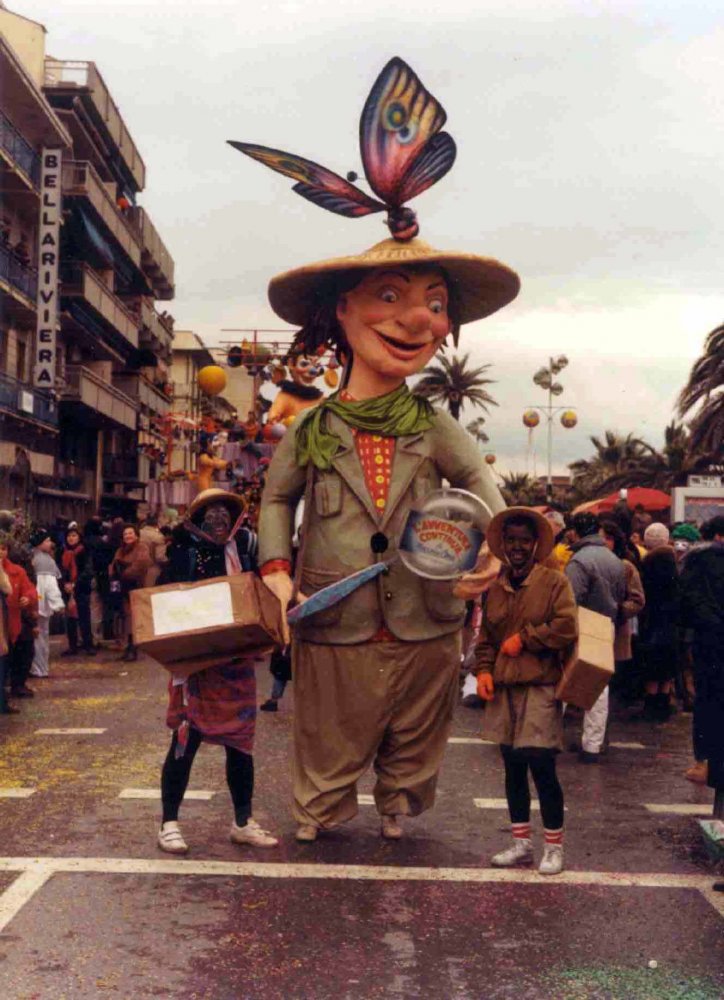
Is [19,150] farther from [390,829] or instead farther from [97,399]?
[390,829]

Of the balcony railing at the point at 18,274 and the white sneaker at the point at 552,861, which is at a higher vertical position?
the balcony railing at the point at 18,274

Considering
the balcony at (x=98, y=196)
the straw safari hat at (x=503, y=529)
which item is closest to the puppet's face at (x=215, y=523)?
the straw safari hat at (x=503, y=529)

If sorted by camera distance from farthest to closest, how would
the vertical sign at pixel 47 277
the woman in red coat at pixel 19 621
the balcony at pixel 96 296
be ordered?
1. the balcony at pixel 96 296
2. the vertical sign at pixel 47 277
3. the woman in red coat at pixel 19 621

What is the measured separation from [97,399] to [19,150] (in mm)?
9589

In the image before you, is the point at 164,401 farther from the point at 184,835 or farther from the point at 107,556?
the point at 184,835

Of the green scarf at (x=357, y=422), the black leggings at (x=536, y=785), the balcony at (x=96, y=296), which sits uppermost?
the balcony at (x=96, y=296)

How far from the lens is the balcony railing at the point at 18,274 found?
1054 inches

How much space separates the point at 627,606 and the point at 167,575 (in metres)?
4.35

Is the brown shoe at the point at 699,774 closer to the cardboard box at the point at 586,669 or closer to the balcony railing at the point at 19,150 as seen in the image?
the cardboard box at the point at 586,669

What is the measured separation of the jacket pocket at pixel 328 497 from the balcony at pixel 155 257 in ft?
134

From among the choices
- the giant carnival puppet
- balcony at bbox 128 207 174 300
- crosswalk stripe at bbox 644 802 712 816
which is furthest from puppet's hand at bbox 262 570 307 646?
balcony at bbox 128 207 174 300

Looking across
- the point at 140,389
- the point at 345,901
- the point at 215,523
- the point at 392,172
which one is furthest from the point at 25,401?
the point at 345,901

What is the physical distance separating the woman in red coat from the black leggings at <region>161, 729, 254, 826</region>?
4227 millimetres

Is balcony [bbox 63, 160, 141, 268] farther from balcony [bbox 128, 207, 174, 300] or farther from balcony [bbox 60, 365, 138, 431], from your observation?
balcony [bbox 60, 365, 138, 431]
